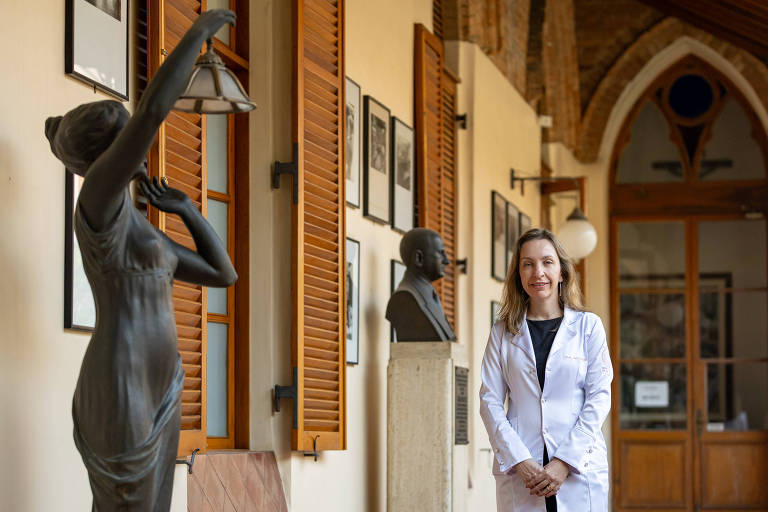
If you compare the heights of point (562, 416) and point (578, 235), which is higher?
point (578, 235)

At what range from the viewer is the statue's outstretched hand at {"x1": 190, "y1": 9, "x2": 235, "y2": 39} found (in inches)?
101

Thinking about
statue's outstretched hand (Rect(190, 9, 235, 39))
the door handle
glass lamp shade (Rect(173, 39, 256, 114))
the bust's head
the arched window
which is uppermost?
the arched window

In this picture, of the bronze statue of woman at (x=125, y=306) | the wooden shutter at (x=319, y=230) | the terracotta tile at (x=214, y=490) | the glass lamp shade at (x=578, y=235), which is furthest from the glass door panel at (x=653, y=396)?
the bronze statue of woman at (x=125, y=306)

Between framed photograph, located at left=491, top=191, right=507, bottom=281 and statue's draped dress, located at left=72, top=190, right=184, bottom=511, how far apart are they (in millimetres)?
7190

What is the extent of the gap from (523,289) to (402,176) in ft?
11.2

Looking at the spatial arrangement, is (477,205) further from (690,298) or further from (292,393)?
(690,298)

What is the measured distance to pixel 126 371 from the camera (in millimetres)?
2605

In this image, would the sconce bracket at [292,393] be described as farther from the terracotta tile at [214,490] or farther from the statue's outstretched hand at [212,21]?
the statue's outstretched hand at [212,21]

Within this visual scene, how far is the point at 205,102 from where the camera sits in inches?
118

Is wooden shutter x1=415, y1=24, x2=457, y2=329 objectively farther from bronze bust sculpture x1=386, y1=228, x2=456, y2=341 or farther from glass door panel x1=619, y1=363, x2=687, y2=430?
glass door panel x1=619, y1=363, x2=687, y2=430

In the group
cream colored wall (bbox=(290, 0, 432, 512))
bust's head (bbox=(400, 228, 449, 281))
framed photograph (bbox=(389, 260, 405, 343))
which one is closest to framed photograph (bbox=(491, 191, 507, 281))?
cream colored wall (bbox=(290, 0, 432, 512))

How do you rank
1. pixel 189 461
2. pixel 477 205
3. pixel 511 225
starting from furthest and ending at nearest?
1. pixel 511 225
2. pixel 477 205
3. pixel 189 461

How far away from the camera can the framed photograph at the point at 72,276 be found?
3.38 metres

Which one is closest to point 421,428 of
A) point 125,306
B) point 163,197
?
point 163,197
